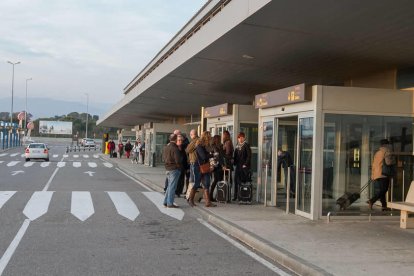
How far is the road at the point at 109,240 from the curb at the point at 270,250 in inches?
9.9

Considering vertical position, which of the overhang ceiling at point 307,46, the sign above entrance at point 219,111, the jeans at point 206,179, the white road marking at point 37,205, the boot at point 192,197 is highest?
the overhang ceiling at point 307,46

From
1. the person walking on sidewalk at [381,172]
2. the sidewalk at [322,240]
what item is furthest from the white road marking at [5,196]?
the person walking on sidewalk at [381,172]

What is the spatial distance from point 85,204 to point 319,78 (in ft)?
25.7

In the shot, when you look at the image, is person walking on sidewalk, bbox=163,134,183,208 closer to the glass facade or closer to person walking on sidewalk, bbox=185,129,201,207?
person walking on sidewalk, bbox=185,129,201,207

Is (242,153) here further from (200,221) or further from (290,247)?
(290,247)

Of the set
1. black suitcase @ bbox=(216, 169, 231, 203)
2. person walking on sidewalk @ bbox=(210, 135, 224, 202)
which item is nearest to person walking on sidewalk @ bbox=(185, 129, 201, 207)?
person walking on sidewalk @ bbox=(210, 135, 224, 202)

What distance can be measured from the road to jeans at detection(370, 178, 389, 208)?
3.95 metres

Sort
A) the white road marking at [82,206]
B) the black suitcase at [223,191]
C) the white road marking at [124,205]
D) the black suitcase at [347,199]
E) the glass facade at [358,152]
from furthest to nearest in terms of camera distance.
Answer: the black suitcase at [223,191] → the white road marking at [124,205] → the white road marking at [82,206] → the black suitcase at [347,199] → the glass facade at [358,152]

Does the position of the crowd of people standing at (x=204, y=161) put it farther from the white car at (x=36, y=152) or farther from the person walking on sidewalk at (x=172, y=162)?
the white car at (x=36, y=152)

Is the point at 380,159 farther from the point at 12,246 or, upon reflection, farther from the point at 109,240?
the point at 12,246

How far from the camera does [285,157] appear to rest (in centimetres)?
1495

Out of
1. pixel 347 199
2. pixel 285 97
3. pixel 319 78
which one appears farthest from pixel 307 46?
pixel 319 78

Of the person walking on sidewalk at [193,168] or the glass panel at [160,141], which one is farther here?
the glass panel at [160,141]

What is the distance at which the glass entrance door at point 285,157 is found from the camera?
13.9 metres
